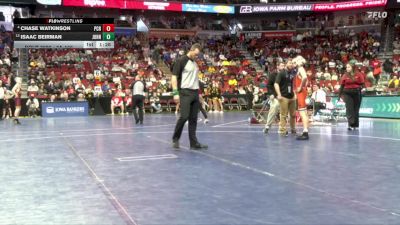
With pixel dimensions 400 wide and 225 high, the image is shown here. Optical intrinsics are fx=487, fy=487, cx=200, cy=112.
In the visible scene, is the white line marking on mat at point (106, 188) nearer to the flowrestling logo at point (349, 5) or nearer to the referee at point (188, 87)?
the referee at point (188, 87)

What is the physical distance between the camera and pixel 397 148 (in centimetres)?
843

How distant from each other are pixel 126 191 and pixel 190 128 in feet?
11.7

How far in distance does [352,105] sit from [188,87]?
231 inches

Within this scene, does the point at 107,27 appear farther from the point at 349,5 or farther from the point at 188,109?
the point at 349,5

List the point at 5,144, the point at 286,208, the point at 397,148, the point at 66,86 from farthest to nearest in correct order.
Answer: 1. the point at 66,86
2. the point at 5,144
3. the point at 397,148
4. the point at 286,208

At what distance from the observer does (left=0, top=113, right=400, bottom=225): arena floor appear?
13.4 feet

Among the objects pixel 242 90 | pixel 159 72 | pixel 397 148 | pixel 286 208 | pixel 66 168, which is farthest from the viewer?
pixel 159 72

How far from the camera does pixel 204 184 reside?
210 inches

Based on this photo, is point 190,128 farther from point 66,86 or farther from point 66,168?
point 66,86

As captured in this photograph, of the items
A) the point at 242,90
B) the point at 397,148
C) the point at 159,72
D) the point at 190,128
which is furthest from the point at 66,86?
the point at 397,148
